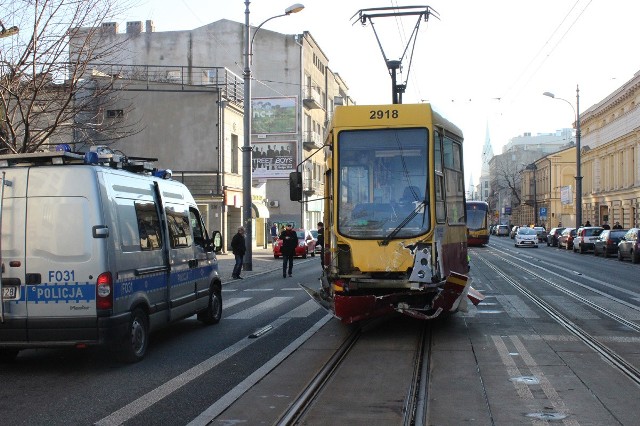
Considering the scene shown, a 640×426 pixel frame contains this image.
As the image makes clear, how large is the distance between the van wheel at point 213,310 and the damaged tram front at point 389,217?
228 centimetres

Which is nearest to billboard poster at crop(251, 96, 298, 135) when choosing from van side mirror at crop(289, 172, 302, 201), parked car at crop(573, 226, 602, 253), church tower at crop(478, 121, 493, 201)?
parked car at crop(573, 226, 602, 253)

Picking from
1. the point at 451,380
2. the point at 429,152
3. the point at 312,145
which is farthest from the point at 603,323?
the point at 312,145

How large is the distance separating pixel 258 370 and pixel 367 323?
404 cm

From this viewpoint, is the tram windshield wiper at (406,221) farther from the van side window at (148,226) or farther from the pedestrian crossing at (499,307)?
the pedestrian crossing at (499,307)

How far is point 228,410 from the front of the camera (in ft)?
21.2

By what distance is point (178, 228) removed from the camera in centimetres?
1050

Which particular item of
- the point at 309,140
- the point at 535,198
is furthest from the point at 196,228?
the point at 535,198

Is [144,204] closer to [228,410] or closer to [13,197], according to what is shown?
[13,197]

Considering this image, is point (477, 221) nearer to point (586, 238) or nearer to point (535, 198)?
point (586, 238)

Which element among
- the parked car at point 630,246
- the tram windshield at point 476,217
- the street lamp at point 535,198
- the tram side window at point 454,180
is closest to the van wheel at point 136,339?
the tram side window at point 454,180

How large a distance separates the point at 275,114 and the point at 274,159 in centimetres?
345

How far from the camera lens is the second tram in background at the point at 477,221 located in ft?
148

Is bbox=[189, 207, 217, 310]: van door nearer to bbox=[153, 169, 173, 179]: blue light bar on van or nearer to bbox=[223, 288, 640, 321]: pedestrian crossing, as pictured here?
bbox=[153, 169, 173, 179]: blue light bar on van

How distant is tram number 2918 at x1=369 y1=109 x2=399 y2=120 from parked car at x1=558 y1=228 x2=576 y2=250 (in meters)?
40.6
